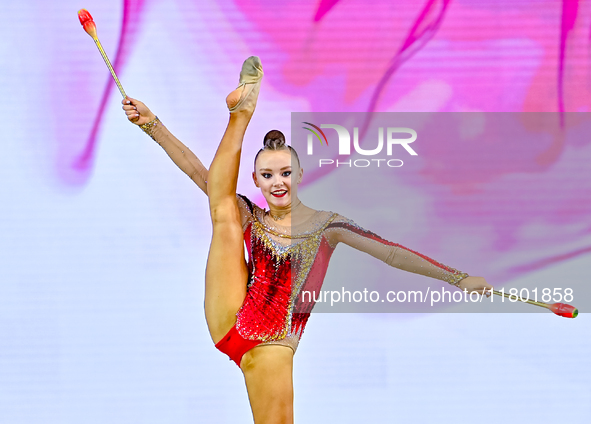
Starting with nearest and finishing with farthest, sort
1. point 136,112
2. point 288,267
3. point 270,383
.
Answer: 1. point 270,383
2. point 288,267
3. point 136,112

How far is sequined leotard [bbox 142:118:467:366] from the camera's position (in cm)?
205

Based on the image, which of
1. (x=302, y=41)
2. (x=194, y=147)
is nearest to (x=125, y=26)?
(x=194, y=147)

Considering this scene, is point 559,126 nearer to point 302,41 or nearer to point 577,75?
point 577,75

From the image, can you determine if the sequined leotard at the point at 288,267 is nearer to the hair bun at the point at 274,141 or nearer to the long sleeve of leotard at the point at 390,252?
the long sleeve of leotard at the point at 390,252

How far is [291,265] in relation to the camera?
6.89 ft

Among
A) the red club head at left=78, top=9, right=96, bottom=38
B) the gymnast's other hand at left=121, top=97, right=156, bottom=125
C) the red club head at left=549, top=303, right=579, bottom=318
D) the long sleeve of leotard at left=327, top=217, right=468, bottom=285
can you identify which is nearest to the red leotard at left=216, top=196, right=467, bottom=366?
the long sleeve of leotard at left=327, top=217, right=468, bottom=285

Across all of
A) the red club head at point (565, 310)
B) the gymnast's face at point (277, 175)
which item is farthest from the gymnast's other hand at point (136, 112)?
the red club head at point (565, 310)

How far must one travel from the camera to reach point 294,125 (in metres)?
2.64

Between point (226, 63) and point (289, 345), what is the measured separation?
49.6 inches

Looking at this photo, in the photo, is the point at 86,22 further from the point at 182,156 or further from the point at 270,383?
the point at 270,383

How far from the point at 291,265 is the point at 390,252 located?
33 cm

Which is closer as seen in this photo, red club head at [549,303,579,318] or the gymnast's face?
red club head at [549,303,579,318]

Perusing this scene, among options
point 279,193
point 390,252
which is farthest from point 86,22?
point 390,252

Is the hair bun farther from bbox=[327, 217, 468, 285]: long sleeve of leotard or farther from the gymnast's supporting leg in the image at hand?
the gymnast's supporting leg
